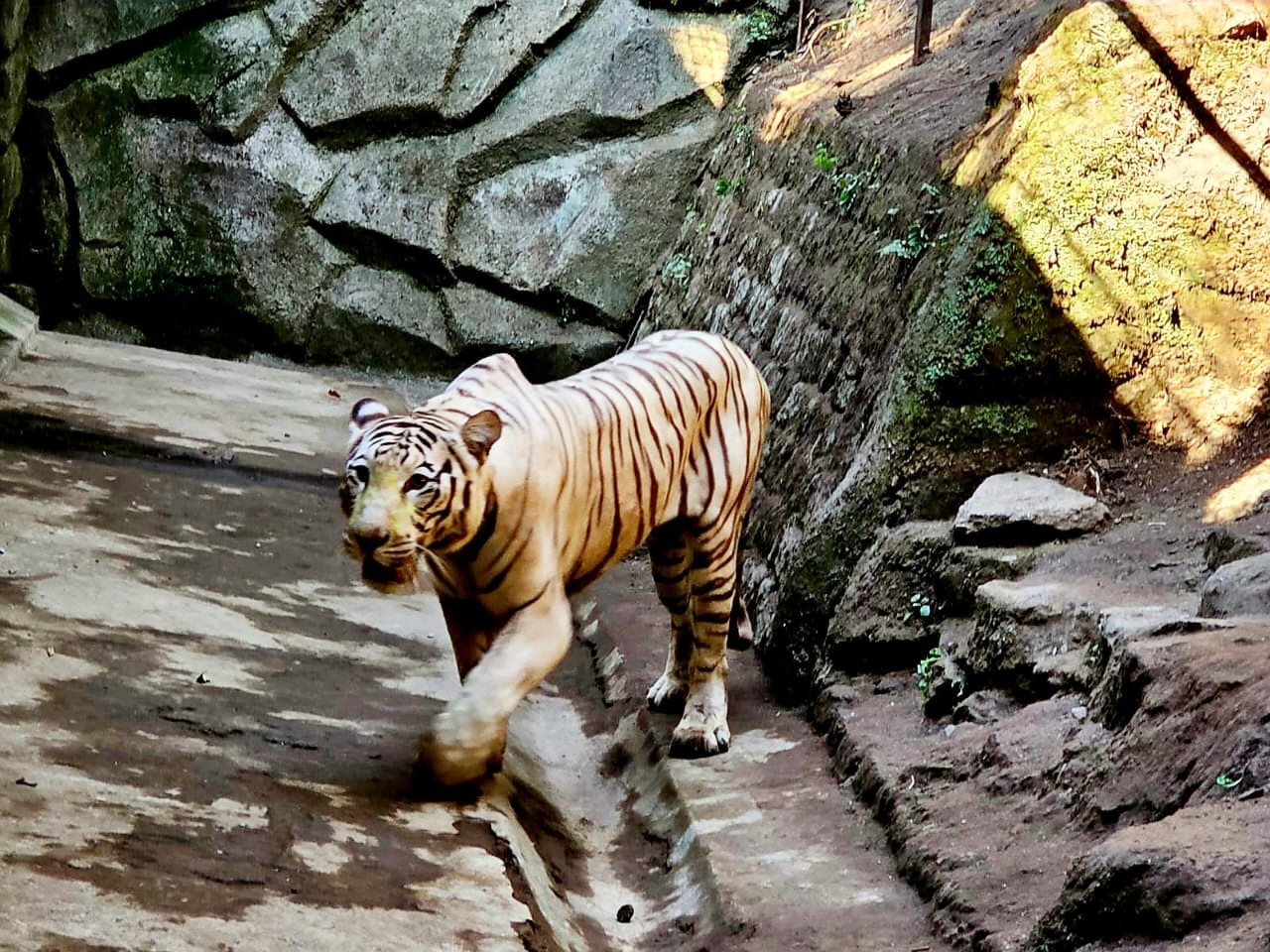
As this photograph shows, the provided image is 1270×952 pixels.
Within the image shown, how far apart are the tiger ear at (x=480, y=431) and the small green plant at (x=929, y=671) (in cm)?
170

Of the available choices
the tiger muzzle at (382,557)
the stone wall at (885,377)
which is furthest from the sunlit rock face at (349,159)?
the tiger muzzle at (382,557)

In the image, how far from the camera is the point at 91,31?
11.4m

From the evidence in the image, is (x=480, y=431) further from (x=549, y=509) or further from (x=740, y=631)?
(x=740, y=631)

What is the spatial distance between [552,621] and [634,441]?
2.45 ft

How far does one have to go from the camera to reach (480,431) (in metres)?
4.36

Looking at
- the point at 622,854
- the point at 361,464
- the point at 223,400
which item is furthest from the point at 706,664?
the point at 223,400

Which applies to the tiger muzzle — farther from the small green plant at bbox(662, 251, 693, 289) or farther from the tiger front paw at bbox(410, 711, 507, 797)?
the small green plant at bbox(662, 251, 693, 289)

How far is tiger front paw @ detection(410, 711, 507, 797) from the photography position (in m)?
4.46

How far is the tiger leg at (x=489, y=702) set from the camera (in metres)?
4.46

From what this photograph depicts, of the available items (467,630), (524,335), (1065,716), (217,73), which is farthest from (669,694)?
(217,73)

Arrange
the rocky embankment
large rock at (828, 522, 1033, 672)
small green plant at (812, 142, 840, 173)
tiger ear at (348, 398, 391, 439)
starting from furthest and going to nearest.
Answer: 1. small green plant at (812, 142, 840, 173)
2. large rock at (828, 522, 1033, 672)
3. tiger ear at (348, 398, 391, 439)
4. the rocky embankment

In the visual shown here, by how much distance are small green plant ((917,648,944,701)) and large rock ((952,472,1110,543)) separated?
0.40 metres

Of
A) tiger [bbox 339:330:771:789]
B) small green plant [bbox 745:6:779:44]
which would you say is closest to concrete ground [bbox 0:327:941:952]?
tiger [bbox 339:330:771:789]

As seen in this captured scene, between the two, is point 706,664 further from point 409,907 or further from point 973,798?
point 409,907
